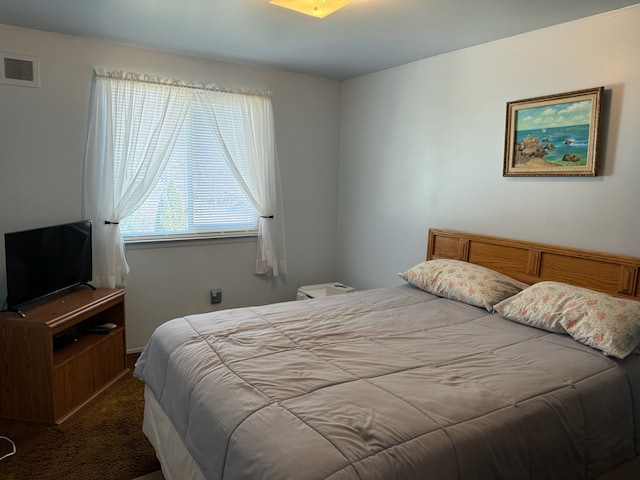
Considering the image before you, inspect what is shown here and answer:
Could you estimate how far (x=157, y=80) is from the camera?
345cm

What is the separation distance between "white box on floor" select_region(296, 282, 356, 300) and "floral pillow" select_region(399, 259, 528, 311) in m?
1.06

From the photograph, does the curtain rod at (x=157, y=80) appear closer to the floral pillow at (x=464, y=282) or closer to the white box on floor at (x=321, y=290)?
the white box on floor at (x=321, y=290)

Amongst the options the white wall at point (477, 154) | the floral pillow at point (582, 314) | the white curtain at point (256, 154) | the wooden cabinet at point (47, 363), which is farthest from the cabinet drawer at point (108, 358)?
the floral pillow at point (582, 314)

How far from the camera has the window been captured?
3617 mm

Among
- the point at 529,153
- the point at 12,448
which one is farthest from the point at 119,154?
the point at 529,153

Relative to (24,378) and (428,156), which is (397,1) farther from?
(24,378)

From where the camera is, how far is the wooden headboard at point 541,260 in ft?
8.03

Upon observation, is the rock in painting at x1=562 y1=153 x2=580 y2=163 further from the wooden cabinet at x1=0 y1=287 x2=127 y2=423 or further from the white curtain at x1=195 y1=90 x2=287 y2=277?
the wooden cabinet at x1=0 y1=287 x2=127 y2=423

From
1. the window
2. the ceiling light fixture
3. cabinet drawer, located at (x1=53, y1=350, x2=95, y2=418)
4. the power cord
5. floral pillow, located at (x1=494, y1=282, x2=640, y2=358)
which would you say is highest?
the ceiling light fixture

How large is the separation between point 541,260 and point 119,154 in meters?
3.15

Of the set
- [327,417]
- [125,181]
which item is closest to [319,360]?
[327,417]

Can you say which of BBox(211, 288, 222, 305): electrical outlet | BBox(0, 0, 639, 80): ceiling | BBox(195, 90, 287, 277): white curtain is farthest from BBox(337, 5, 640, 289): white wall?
BBox(211, 288, 222, 305): electrical outlet

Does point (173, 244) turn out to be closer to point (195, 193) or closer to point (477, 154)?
point (195, 193)

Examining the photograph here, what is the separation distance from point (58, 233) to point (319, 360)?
215cm
